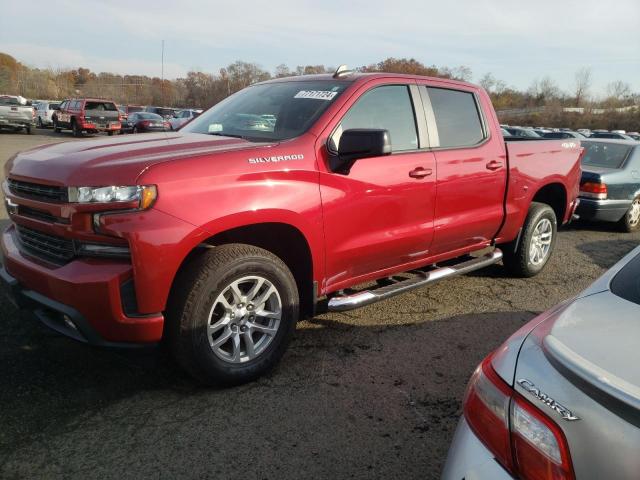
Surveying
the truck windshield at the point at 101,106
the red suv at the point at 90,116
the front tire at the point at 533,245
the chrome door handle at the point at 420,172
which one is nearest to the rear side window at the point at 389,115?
the chrome door handle at the point at 420,172

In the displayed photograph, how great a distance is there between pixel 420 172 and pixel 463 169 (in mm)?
573

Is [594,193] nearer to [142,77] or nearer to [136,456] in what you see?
[136,456]

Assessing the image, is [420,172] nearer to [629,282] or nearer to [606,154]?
[629,282]

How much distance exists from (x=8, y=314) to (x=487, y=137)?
4.24 m

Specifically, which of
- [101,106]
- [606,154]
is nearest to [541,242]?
[606,154]

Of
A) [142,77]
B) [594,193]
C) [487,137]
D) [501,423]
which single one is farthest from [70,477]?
[142,77]

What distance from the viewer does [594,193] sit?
8125 mm

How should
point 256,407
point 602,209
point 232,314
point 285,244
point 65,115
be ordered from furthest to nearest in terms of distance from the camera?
1. point 65,115
2. point 602,209
3. point 285,244
4. point 232,314
5. point 256,407

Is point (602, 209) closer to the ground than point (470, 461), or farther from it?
closer to the ground

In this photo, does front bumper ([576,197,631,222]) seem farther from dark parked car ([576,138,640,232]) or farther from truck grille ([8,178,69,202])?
truck grille ([8,178,69,202])

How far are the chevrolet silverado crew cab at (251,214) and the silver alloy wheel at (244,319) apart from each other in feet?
0.03

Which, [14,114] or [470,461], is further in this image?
[14,114]

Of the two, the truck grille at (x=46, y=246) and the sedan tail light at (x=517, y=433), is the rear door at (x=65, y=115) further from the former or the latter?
the sedan tail light at (x=517, y=433)

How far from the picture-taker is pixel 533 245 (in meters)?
5.54
